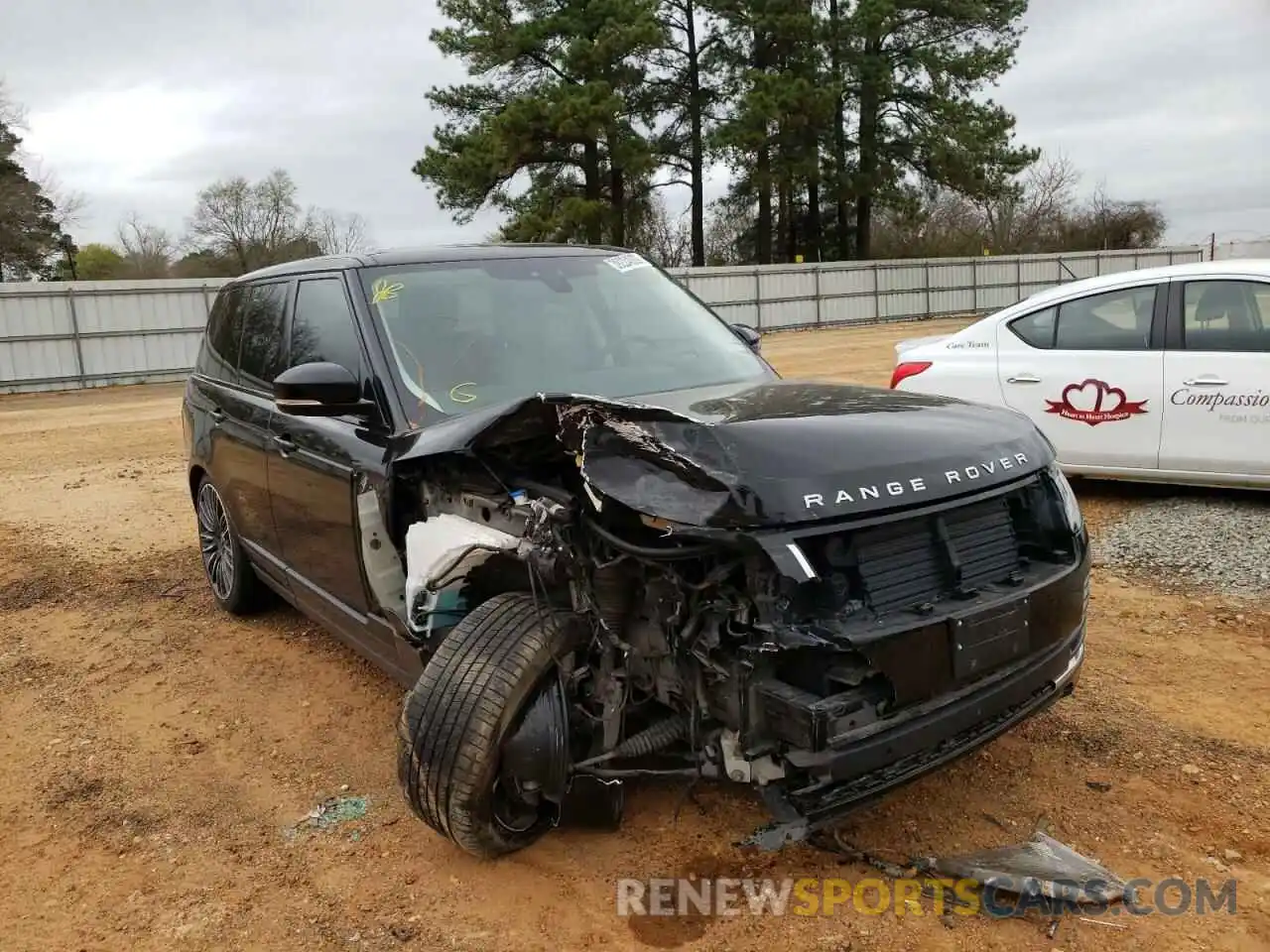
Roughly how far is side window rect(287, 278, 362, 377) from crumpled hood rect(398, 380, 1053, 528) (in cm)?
88

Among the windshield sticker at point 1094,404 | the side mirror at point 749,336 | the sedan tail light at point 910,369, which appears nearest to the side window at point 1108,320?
the windshield sticker at point 1094,404

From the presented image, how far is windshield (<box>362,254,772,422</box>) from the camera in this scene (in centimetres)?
375

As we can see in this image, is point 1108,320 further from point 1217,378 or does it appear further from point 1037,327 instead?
point 1217,378

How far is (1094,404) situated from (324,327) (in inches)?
199

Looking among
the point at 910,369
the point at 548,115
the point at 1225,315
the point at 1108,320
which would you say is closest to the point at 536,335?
the point at 910,369

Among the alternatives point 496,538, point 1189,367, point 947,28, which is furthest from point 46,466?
point 947,28

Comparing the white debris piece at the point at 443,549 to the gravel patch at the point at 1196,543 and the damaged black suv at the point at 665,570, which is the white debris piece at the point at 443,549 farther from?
the gravel patch at the point at 1196,543

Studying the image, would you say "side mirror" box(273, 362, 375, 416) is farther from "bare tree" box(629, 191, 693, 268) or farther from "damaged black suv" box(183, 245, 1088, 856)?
"bare tree" box(629, 191, 693, 268)

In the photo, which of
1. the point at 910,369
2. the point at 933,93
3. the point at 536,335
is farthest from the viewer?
the point at 933,93

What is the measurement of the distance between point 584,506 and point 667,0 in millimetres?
36293

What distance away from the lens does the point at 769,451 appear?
2688 mm

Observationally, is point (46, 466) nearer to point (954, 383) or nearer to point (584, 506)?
point (954, 383)

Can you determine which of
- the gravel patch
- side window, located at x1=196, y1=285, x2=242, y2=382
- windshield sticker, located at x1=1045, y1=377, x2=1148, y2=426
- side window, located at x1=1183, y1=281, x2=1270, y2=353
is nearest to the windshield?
side window, located at x1=196, y1=285, x2=242, y2=382

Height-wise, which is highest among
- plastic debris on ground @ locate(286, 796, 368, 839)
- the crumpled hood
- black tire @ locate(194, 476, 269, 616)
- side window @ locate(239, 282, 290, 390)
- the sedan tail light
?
side window @ locate(239, 282, 290, 390)
